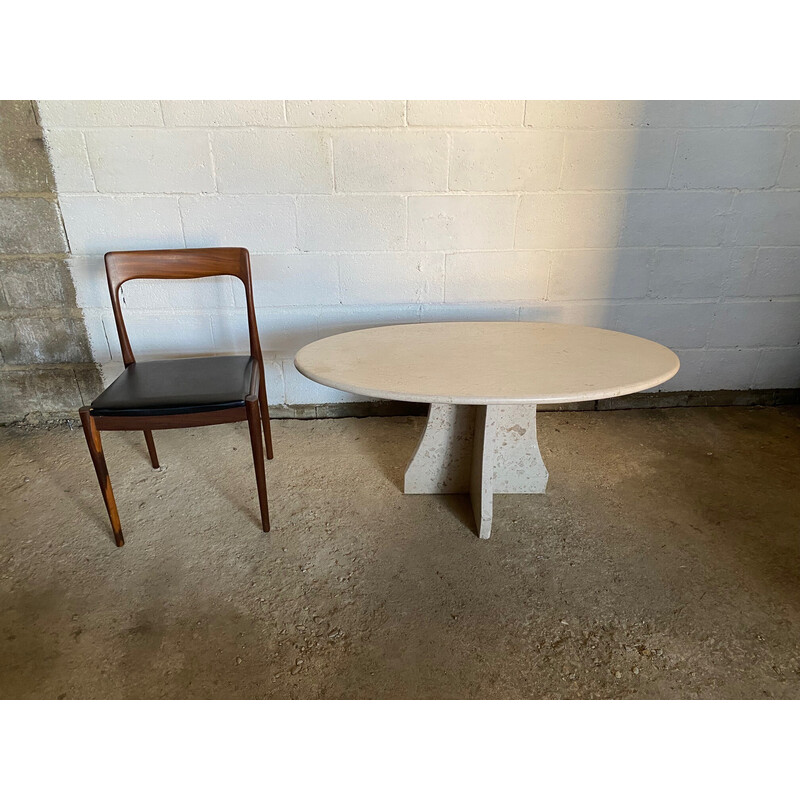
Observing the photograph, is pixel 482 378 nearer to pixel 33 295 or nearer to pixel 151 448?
pixel 151 448

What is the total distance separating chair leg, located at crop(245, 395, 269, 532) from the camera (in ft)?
4.97

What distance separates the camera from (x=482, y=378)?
4.52 feet

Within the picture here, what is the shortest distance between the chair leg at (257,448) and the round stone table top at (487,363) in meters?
0.19

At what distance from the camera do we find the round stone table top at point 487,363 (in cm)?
130

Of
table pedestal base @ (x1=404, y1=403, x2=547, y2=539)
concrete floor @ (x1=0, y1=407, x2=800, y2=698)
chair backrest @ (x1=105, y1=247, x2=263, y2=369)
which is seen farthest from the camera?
Answer: chair backrest @ (x1=105, y1=247, x2=263, y2=369)

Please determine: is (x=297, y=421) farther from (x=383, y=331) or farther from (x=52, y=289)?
(x=52, y=289)

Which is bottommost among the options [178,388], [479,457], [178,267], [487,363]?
[479,457]

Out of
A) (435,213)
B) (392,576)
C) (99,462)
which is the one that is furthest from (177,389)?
(435,213)

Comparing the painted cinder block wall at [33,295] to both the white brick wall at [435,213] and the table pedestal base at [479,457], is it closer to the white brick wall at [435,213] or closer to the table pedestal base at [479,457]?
the white brick wall at [435,213]

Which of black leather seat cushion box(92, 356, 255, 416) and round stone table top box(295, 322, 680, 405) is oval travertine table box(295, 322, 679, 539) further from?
black leather seat cushion box(92, 356, 255, 416)

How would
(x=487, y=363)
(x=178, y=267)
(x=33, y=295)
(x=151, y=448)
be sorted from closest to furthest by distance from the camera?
(x=487, y=363), (x=178, y=267), (x=151, y=448), (x=33, y=295)

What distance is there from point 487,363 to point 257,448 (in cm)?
76

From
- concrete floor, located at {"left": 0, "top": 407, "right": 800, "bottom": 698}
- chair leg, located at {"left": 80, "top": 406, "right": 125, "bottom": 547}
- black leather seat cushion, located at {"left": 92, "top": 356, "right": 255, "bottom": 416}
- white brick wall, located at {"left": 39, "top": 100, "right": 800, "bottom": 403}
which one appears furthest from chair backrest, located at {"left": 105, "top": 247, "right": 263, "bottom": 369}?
concrete floor, located at {"left": 0, "top": 407, "right": 800, "bottom": 698}

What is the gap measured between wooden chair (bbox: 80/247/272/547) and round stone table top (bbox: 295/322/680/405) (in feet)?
0.86
